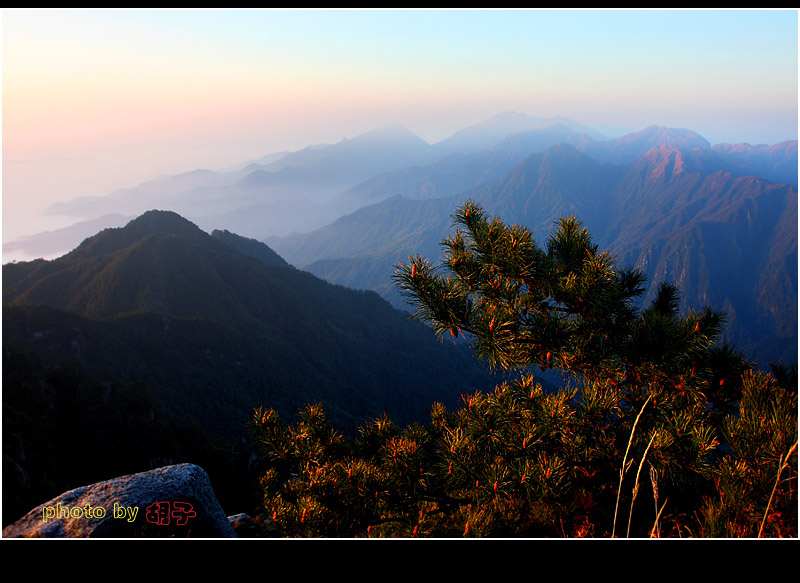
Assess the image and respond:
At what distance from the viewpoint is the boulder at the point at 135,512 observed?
2.42 meters

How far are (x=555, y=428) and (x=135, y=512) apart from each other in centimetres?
244

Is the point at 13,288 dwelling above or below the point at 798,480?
above

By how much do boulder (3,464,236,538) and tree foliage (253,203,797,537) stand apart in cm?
42

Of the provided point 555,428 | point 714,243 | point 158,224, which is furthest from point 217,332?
point 714,243

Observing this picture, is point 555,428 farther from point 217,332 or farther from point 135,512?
point 217,332

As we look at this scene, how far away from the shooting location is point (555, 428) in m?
2.56

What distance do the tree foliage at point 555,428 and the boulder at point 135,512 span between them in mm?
419

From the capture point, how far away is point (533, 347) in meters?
2.47

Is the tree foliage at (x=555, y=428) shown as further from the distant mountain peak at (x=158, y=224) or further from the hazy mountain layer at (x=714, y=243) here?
the distant mountain peak at (x=158, y=224)

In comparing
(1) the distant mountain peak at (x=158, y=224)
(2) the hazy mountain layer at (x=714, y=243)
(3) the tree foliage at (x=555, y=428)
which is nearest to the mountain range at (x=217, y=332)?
(1) the distant mountain peak at (x=158, y=224)

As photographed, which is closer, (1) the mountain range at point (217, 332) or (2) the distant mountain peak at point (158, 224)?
(1) the mountain range at point (217, 332)
